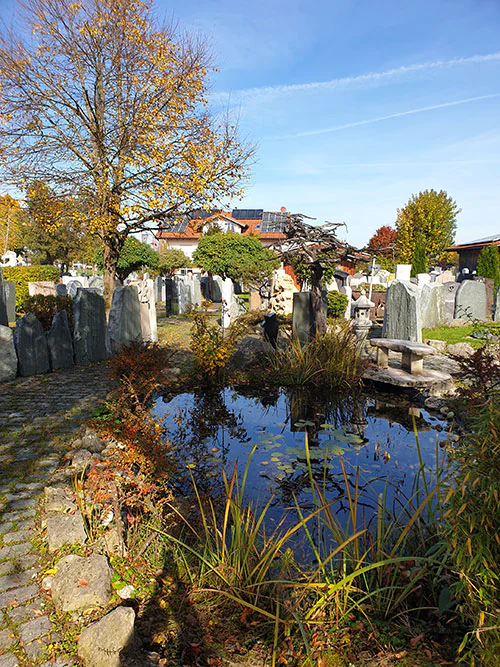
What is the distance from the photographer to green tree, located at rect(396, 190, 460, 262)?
43.3 metres

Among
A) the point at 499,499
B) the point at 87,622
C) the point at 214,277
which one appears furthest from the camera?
the point at 214,277

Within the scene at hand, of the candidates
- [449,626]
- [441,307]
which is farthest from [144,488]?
[441,307]

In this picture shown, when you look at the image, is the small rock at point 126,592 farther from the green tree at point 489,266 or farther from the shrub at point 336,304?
the green tree at point 489,266

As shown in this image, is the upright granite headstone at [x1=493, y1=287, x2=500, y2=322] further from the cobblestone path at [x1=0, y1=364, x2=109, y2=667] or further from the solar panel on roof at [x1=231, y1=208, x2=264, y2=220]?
the solar panel on roof at [x1=231, y1=208, x2=264, y2=220]

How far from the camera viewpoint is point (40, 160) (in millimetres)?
13219

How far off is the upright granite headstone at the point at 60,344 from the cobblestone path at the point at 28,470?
27 cm

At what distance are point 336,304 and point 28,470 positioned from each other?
13410mm

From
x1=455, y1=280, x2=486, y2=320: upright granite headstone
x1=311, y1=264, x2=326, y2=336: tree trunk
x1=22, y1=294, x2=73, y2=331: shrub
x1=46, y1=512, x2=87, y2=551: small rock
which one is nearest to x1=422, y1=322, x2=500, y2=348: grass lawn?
x1=455, y1=280, x2=486, y2=320: upright granite headstone

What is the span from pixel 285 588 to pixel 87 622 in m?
1.13

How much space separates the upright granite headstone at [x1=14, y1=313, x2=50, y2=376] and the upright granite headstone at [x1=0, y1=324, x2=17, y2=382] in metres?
0.19

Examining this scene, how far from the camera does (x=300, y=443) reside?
18.3ft

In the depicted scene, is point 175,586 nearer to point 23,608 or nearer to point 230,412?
point 23,608

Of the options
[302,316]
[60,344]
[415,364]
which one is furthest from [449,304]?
[60,344]

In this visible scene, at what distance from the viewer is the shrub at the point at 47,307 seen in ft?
39.4
